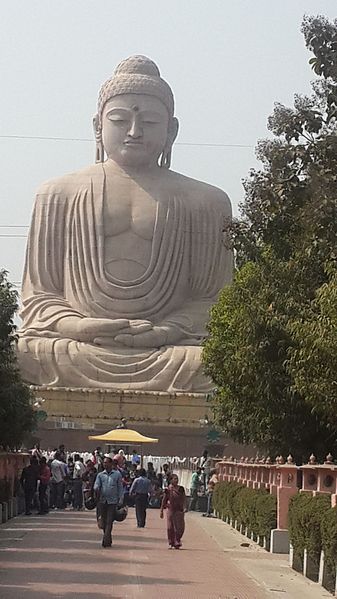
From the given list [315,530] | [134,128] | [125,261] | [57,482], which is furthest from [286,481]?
[134,128]

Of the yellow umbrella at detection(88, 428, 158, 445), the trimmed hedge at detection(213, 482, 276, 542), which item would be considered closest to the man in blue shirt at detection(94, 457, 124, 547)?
the trimmed hedge at detection(213, 482, 276, 542)

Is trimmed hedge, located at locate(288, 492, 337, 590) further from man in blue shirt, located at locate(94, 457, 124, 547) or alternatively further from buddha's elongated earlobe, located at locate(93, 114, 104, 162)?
buddha's elongated earlobe, located at locate(93, 114, 104, 162)

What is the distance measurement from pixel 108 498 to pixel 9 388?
4866mm

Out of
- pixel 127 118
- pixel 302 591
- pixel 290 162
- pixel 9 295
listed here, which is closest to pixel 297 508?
pixel 302 591

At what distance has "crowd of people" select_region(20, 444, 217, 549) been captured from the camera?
623 inches

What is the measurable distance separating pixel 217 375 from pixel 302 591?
36.6ft

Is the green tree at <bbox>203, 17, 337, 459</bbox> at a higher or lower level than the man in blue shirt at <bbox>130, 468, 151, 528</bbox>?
higher

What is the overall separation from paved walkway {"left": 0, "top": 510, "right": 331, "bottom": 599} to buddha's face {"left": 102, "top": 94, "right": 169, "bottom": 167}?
20.1m

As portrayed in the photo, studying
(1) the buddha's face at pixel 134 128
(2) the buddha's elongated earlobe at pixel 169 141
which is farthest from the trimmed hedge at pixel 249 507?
(2) the buddha's elongated earlobe at pixel 169 141

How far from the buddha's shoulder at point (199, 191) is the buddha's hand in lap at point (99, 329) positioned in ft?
14.4

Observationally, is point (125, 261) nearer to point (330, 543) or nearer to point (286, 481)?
point (286, 481)

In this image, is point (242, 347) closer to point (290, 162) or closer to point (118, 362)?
point (290, 162)

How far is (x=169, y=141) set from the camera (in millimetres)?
39156

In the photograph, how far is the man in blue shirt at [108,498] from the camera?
15.6m
